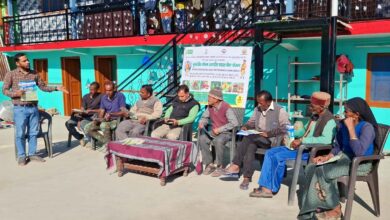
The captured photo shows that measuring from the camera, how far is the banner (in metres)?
6.47

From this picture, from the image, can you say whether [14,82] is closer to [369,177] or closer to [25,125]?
[25,125]

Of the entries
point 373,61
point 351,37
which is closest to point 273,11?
Answer: point 351,37

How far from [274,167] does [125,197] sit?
1730 millimetres

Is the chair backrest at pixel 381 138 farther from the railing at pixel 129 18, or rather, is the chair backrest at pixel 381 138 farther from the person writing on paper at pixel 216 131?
the railing at pixel 129 18

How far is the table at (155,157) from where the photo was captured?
4977mm

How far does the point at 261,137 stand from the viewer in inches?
197

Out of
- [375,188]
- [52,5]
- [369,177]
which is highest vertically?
[52,5]

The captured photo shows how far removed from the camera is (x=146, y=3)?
967 cm

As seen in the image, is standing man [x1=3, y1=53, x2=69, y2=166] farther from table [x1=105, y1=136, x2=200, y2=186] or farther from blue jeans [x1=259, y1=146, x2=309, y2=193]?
blue jeans [x1=259, y1=146, x2=309, y2=193]

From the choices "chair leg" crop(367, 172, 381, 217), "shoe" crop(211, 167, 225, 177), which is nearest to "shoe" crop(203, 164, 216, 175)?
"shoe" crop(211, 167, 225, 177)

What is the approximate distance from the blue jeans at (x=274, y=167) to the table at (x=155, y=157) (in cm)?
118

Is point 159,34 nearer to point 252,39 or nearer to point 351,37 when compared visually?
point 252,39

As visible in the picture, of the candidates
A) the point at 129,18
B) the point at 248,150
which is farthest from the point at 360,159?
the point at 129,18

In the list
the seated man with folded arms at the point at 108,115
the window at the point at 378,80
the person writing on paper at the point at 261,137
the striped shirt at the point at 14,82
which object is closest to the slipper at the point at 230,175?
the person writing on paper at the point at 261,137
